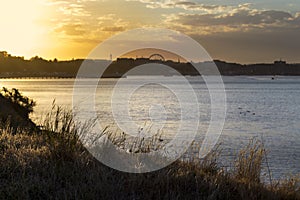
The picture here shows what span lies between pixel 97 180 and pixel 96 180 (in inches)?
0.7

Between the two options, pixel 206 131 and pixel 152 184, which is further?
pixel 206 131

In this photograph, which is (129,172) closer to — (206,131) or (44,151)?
(44,151)

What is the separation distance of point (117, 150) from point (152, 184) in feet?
6.79

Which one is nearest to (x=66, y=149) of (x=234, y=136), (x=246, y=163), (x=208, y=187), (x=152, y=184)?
(x=152, y=184)

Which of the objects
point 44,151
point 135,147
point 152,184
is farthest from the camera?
point 135,147

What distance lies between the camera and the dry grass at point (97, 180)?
623cm

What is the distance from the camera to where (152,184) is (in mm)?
6707

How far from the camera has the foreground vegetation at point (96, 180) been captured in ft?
20.4

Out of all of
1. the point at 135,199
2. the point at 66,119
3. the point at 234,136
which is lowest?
the point at 234,136

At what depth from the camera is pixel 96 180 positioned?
6570mm

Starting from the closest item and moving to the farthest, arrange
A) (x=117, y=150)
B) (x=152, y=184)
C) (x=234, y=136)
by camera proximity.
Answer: (x=152, y=184), (x=117, y=150), (x=234, y=136)

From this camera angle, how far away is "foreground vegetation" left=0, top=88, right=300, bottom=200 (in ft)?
20.4

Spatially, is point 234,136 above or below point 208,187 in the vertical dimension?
below

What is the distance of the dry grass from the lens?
245 inches
